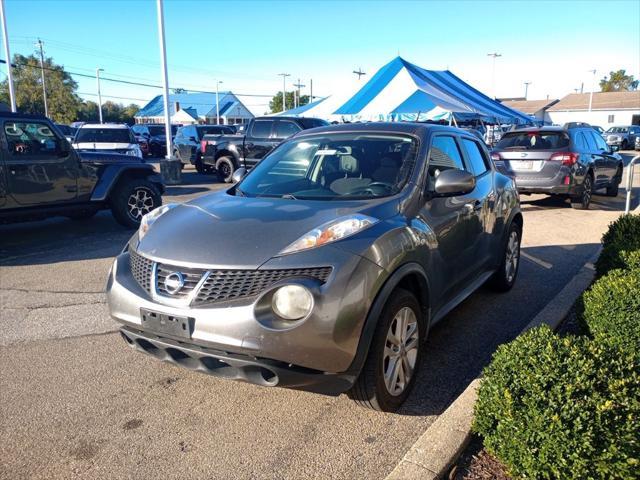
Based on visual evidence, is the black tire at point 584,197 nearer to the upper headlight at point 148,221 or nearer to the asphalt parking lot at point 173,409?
the asphalt parking lot at point 173,409

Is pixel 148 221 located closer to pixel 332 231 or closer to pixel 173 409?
pixel 173 409

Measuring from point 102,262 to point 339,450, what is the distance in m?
5.03

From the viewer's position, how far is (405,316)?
3166mm

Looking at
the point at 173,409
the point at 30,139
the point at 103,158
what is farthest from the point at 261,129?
the point at 173,409

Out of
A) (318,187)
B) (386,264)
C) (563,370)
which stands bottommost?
(563,370)

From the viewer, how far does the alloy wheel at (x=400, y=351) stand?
307 cm

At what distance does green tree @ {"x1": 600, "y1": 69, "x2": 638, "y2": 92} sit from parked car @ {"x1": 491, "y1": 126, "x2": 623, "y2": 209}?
107781 millimetres

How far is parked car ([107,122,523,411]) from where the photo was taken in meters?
2.68

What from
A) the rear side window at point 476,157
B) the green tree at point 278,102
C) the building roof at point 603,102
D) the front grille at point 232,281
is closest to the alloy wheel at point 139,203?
the rear side window at point 476,157

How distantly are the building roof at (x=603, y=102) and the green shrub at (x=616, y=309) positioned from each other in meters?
74.9

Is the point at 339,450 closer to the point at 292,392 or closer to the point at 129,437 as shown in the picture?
the point at 292,392

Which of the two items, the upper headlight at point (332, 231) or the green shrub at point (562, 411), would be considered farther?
the upper headlight at point (332, 231)

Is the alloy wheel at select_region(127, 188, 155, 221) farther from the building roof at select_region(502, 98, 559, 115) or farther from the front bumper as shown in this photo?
the building roof at select_region(502, 98, 559, 115)

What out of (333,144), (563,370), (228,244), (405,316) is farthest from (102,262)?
(563,370)
